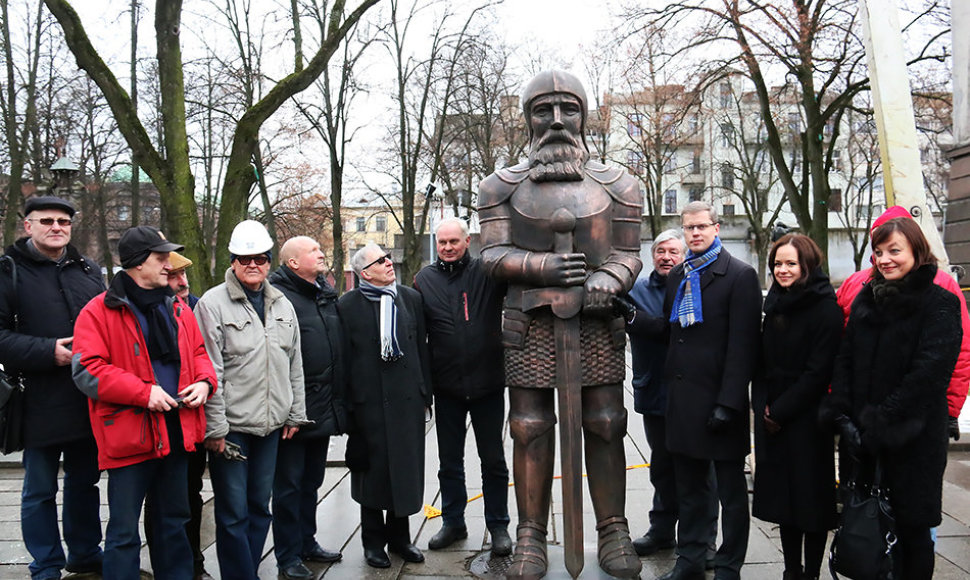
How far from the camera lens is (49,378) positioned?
3771mm

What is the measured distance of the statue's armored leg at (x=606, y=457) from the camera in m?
3.86

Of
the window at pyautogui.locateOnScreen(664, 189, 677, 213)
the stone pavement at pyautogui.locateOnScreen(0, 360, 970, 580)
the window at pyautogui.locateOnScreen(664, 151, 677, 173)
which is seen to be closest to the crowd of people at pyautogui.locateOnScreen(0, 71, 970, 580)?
the stone pavement at pyautogui.locateOnScreen(0, 360, 970, 580)

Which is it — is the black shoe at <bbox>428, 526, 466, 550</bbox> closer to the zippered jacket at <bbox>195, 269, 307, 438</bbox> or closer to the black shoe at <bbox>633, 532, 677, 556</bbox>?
the black shoe at <bbox>633, 532, 677, 556</bbox>

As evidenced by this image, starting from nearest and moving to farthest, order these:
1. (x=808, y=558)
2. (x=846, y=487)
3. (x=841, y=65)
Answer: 1. (x=846, y=487)
2. (x=808, y=558)
3. (x=841, y=65)

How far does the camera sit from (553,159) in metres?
3.99

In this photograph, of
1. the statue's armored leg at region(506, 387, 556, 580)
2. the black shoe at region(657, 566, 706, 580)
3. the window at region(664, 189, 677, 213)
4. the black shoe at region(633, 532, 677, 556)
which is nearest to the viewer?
the black shoe at region(657, 566, 706, 580)

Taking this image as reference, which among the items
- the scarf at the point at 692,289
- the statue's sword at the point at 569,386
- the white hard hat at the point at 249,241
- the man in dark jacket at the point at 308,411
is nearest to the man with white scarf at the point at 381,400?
the man in dark jacket at the point at 308,411

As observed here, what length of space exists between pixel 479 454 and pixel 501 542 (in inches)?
21.4

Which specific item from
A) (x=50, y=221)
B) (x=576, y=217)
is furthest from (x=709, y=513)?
(x=50, y=221)

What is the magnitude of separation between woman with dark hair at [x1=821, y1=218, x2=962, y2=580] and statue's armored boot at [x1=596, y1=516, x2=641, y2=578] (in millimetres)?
1188

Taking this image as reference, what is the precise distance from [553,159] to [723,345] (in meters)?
1.36

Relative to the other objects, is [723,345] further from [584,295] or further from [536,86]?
[536,86]

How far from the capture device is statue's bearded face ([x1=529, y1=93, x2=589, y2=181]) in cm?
397

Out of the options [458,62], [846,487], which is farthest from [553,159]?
[458,62]
